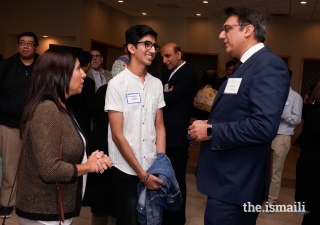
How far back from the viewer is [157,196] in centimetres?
238

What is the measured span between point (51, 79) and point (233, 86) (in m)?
0.88

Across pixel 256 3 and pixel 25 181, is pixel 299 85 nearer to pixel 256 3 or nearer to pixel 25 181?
pixel 256 3

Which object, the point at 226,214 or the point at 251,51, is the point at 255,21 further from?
the point at 226,214

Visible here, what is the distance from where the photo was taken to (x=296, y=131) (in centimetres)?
1159

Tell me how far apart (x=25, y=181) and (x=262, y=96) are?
1.16 metres

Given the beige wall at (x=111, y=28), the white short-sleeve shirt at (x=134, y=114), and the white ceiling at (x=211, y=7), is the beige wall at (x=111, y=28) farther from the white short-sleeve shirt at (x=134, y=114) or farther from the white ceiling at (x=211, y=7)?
the white short-sleeve shirt at (x=134, y=114)

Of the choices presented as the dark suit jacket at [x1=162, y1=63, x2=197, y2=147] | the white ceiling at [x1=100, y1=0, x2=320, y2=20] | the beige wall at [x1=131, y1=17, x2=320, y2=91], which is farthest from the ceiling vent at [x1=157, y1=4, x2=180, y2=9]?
the dark suit jacket at [x1=162, y1=63, x2=197, y2=147]

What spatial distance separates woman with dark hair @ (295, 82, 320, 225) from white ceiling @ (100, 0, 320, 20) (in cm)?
677

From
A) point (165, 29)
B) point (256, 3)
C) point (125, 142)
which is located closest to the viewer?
point (125, 142)

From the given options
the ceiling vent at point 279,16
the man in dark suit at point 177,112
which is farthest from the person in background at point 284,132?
the ceiling vent at point 279,16

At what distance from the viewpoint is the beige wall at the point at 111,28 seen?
9961mm

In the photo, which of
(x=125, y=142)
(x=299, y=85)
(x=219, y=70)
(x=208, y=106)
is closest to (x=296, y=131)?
(x=299, y=85)

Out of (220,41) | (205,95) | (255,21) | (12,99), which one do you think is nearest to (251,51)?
(255,21)

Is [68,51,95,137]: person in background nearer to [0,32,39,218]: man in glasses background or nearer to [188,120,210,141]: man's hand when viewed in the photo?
[0,32,39,218]: man in glasses background
